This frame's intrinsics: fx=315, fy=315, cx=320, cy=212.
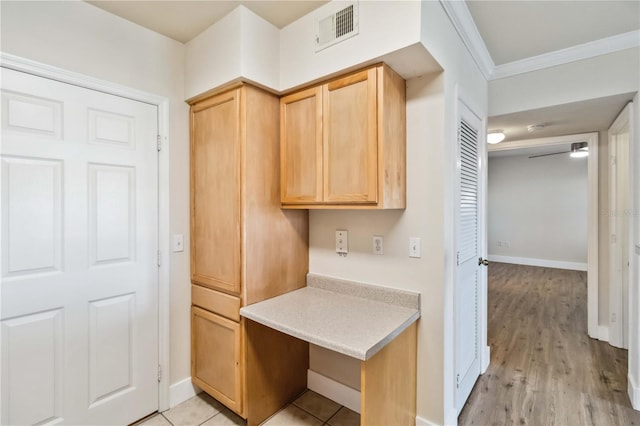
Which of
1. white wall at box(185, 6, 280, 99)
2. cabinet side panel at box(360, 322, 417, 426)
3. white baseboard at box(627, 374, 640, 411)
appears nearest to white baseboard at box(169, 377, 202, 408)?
cabinet side panel at box(360, 322, 417, 426)

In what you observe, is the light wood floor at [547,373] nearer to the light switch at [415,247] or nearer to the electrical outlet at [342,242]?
the light switch at [415,247]

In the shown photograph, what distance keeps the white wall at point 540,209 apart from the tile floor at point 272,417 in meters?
6.51

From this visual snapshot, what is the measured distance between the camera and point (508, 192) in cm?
704

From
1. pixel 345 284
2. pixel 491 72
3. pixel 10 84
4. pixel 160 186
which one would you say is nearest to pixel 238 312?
pixel 345 284

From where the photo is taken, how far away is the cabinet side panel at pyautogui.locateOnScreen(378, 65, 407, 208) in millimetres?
1628

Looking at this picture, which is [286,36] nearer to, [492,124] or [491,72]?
[491,72]

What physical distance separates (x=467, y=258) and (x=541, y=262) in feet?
19.6

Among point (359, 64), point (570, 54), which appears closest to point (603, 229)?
point (570, 54)

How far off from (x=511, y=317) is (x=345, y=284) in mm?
2891

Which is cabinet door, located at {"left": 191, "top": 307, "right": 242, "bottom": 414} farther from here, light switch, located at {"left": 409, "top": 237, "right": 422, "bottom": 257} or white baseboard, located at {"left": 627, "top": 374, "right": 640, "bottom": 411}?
white baseboard, located at {"left": 627, "top": 374, "right": 640, "bottom": 411}

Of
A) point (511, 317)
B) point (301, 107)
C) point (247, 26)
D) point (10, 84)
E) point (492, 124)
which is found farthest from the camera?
point (511, 317)

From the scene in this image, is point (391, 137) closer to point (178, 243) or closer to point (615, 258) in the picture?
point (178, 243)

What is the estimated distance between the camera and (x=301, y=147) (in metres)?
1.96

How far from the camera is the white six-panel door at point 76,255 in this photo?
155 cm
